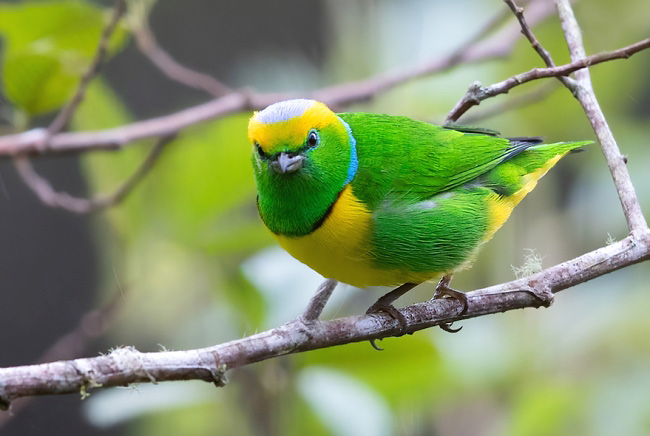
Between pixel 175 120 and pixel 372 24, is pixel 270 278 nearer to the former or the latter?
pixel 175 120

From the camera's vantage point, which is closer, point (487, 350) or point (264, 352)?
point (264, 352)

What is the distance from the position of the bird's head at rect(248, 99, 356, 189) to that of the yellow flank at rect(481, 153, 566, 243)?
498mm

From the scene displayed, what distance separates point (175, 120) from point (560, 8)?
1477 millimetres

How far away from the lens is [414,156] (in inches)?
89.9

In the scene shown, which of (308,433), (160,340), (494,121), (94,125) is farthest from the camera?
(494,121)

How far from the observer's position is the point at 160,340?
123 inches

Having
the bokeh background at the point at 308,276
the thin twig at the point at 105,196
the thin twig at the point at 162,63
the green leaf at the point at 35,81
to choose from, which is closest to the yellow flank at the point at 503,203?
the bokeh background at the point at 308,276

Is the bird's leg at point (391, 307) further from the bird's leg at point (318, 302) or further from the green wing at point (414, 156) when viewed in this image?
the green wing at point (414, 156)

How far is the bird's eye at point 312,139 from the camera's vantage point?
2.04m

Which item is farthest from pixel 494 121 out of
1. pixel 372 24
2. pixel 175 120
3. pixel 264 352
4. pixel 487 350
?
pixel 264 352

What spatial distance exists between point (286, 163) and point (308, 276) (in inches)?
23.5

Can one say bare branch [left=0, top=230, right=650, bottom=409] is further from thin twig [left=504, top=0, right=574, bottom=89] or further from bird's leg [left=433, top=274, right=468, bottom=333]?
thin twig [left=504, top=0, right=574, bottom=89]

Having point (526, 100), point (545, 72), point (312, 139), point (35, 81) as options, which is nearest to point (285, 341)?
point (312, 139)

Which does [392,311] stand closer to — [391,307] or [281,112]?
[391,307]
